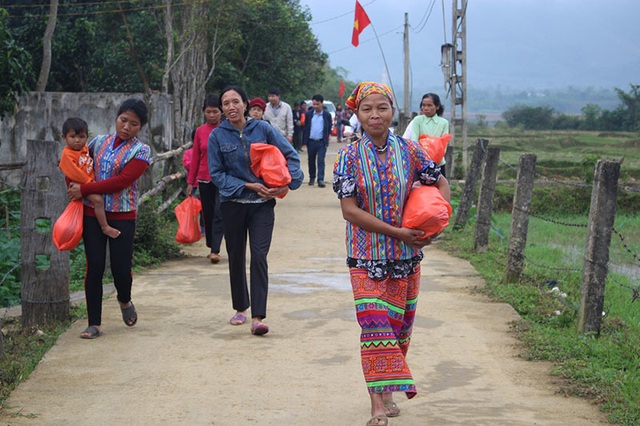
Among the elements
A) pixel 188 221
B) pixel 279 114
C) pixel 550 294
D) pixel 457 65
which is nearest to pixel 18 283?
pixel 188 221

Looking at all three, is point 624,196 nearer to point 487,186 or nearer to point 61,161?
point 487,186

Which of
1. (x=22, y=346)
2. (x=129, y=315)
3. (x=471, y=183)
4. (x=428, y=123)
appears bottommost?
(x=22, y=346)

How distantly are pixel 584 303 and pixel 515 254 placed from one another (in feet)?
7.34

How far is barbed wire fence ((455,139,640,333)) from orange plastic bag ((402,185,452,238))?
214 cm

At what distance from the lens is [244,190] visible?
280 inches

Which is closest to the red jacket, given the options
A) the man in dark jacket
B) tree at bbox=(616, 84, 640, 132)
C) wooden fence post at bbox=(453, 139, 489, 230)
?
wooden fence post at bbox=(453, 139, 489, 230)

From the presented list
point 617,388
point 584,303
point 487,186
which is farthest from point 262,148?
point 487,186

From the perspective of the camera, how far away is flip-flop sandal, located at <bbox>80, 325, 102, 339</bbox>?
22.8 feet

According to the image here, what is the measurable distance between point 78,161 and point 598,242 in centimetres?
366

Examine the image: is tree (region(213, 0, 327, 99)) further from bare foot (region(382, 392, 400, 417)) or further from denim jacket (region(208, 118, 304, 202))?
bare foot (region(382, 392, 400, 417))

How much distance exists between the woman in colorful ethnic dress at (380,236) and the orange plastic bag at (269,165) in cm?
187

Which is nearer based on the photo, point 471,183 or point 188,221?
point 188,221

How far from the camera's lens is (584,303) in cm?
686

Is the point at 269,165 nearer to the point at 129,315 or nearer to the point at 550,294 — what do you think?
the point at 129,315
